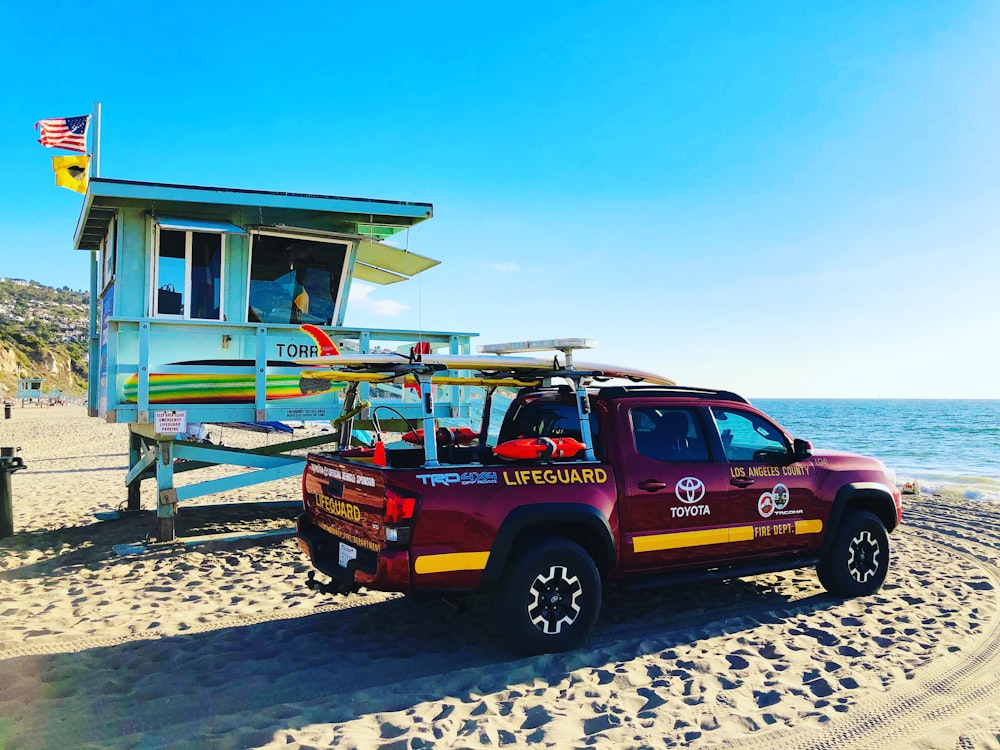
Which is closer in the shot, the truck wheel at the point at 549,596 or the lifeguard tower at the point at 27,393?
the truck wheel at the point at 549,596

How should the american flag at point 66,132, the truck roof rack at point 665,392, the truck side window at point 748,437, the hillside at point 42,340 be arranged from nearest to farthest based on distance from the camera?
1. the truck roof rack at point 665,392
2. the truck side window at point 748,437
3. the american flag at point 66,132
4. the hillside at point 42,340

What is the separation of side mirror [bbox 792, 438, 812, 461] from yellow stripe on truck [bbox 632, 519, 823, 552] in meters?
0.58

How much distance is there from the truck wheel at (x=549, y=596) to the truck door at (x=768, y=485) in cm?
160

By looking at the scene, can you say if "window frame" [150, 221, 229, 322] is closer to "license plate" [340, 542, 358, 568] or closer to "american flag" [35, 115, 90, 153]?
"american flag" [35, 115, 90, 153]

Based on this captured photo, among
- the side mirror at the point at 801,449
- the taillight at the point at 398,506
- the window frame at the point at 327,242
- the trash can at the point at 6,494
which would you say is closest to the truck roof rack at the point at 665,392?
the side mirror at the point at 801,449

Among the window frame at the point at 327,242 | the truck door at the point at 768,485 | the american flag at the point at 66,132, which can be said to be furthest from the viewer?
the american flag at the point at 66,132

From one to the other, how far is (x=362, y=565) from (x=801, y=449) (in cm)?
386

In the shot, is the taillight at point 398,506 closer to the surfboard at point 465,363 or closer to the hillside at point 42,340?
the surfboard at point 465,363

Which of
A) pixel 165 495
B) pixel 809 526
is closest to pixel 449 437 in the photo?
pixel 809 526

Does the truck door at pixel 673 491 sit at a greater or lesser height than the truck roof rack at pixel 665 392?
lesser

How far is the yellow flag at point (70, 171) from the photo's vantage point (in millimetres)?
10641

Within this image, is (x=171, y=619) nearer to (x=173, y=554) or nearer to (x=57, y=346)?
(x=173, y=554)

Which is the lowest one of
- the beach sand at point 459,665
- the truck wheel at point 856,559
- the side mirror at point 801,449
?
the beach sand at point 459,665

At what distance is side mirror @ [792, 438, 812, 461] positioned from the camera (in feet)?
20.0
